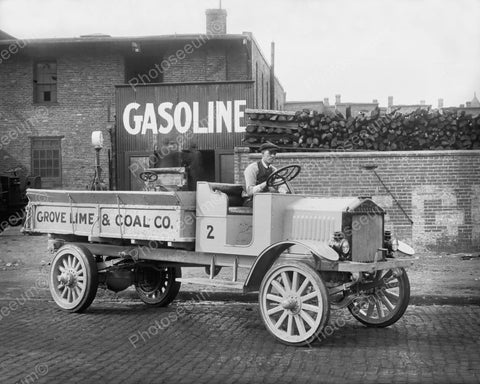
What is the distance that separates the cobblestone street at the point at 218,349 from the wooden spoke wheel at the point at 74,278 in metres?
0.17

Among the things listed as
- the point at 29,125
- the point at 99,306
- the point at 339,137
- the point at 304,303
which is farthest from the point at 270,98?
the point at 304,303

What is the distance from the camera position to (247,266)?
23.9ft

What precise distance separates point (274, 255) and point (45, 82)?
2191 centimetres

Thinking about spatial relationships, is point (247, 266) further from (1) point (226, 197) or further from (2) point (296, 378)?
(2) point (296, 378)

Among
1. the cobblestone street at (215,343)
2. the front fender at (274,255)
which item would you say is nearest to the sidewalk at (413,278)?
the cobblestone street at (215,343)

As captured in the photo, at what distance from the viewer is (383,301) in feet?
24.1

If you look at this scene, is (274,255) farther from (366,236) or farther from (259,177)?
(259,177)

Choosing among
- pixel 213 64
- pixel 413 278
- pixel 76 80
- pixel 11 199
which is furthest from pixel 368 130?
pixel 76 80

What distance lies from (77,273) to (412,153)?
861 cm

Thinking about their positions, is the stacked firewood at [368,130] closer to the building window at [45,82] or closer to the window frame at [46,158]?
the window frame at [46,158]

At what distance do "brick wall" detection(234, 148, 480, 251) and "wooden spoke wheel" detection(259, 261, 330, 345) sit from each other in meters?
8.32

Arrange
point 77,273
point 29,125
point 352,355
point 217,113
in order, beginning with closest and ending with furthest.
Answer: point 352,355 < point 77,273 < point 217,113 < point 29,125

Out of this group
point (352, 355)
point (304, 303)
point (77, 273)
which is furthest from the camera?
point (77, 273)

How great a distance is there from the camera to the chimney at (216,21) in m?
27.7
